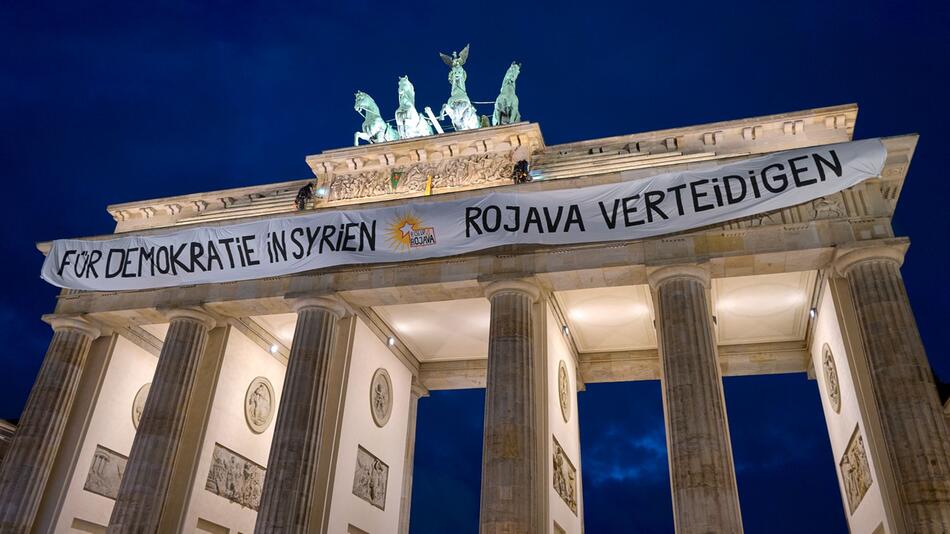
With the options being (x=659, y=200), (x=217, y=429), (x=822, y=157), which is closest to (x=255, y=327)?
(x=217, y=429)

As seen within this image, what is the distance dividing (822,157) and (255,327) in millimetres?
16929

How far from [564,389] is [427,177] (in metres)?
7.46

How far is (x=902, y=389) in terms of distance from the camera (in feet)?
46.5

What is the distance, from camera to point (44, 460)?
19531mm

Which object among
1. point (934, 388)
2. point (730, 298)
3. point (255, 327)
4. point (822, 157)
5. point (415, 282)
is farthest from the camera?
point (255, 327)

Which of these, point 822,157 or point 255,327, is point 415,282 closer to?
point 255,327

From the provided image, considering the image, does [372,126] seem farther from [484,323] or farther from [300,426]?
[300,426]

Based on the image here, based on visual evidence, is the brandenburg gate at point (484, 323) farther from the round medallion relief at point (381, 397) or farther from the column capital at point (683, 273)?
the round medallion relief at point (381, 397)

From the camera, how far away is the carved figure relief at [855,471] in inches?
619

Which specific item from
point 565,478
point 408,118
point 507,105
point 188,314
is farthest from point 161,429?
point 507,105

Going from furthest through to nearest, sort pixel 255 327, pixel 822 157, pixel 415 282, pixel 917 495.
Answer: pixel 255 327
pixel 415 282
pixel 822 157
pixel 917 495

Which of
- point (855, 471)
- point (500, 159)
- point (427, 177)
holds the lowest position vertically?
point (855, 471)

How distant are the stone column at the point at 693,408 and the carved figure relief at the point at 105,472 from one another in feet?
53.5

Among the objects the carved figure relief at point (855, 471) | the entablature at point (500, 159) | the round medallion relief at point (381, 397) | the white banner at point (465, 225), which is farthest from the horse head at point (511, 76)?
the carved figure relief at point (855, 471)
